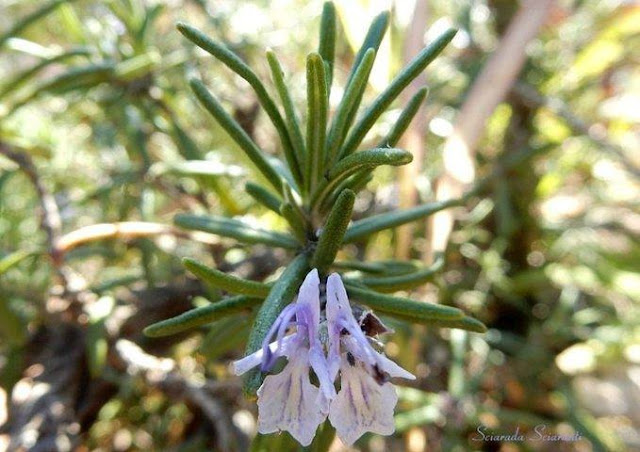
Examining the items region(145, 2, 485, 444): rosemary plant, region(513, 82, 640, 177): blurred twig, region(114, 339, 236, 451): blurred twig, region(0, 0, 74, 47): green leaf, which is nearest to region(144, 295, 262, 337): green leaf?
region(145, 2, 485, 444): rosemary plant

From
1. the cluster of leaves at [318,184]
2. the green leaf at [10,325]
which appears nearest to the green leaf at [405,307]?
the cluster of leaves at [318,184]

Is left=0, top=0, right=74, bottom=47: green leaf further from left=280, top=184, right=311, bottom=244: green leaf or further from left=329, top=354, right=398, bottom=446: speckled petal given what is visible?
left=329, top=354, right=398, bottom=446: speckled petal

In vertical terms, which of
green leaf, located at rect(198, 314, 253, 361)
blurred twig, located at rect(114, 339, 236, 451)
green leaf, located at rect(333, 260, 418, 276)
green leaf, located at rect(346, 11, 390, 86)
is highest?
green leaf, located at rect(346, 11, 390, 86)

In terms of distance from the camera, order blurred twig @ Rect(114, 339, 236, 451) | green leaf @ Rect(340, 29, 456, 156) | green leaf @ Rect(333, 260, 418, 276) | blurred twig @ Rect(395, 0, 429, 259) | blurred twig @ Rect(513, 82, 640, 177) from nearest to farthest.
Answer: green leaf @ Rect(340, 29, 456, 156) < green leaf @ Rect(333, 260, 418, 276) < blurred twig @ Rect(114, 339, 236, 451) < blurred twig @ Rect(395, 0, 429, 259) < blurred twig @ Rect(513, 82, 640, 177)

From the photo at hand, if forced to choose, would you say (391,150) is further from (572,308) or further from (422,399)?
(572,308)

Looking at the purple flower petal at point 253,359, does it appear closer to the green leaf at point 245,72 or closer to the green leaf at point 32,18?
the green leaf at point 245,72

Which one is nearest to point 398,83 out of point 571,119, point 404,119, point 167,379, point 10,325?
point 404,119
